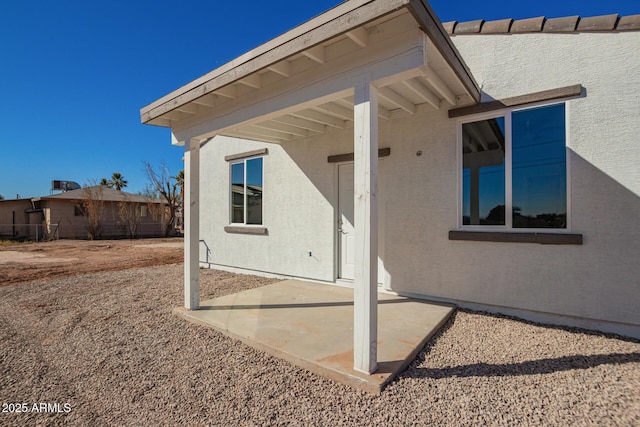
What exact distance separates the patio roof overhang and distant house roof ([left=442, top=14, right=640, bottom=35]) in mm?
1022

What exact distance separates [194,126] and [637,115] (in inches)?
220

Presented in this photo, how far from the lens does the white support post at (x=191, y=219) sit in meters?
4.35

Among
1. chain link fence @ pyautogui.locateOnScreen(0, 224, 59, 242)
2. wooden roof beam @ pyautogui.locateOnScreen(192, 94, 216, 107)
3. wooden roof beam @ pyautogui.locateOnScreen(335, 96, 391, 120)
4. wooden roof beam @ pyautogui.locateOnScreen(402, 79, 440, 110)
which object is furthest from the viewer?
chain link fence @ pyautogui.locateOnScreen(0, 224, 59, 242)

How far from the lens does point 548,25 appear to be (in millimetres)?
3814

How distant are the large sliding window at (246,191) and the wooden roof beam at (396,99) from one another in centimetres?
372

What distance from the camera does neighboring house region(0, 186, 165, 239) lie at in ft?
67.2

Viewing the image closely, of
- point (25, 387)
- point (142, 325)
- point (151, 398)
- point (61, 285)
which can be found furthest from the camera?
point (61, 285)

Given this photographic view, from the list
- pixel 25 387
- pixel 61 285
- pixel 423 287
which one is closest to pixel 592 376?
pixel 423 287

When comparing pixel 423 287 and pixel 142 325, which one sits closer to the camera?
pixel 142 325

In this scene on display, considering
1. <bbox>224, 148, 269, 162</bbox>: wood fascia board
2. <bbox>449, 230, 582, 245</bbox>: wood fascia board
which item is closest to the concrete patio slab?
<bbox>449, 230, 582, 245</bbox>: wood fascia board

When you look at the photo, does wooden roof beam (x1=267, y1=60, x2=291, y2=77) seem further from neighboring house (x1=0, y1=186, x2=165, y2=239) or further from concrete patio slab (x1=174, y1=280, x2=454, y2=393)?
neighboring house (x1=0, y1=186, x2=165, y2=239)

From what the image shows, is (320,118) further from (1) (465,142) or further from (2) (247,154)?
(2) (247,154)

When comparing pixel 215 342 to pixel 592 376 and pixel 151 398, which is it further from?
pixel 592 376

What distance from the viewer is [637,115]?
133 inches
